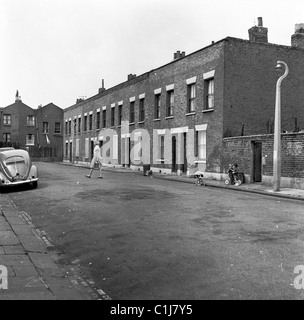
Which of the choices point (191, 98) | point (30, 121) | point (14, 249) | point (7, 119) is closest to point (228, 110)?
point (191, 98)

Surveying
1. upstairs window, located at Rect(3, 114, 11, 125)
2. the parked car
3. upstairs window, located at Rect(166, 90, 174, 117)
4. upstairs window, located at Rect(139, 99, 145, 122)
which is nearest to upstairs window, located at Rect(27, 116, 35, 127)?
upstairs window, located at Rect(3, 114, 11, 125)

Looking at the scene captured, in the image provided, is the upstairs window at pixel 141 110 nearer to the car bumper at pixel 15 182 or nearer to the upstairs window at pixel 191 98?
the upstairs window at pixel 191 98

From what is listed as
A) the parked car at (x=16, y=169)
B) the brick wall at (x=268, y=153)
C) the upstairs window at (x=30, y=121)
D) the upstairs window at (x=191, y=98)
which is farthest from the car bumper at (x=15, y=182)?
the upstairs window at (x=30, y=121)

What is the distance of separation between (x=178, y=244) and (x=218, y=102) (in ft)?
54.0

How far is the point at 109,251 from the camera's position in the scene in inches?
265

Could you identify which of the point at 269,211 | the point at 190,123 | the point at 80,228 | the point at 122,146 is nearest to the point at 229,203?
the point at 269,211

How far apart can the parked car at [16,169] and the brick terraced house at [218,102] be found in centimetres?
1037

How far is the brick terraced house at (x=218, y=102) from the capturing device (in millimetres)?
22203

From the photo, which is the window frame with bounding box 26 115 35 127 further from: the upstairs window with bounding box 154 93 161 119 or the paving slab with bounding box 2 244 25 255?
the paving slab with bounding box 2 244 25 255

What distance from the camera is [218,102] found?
22453mm
